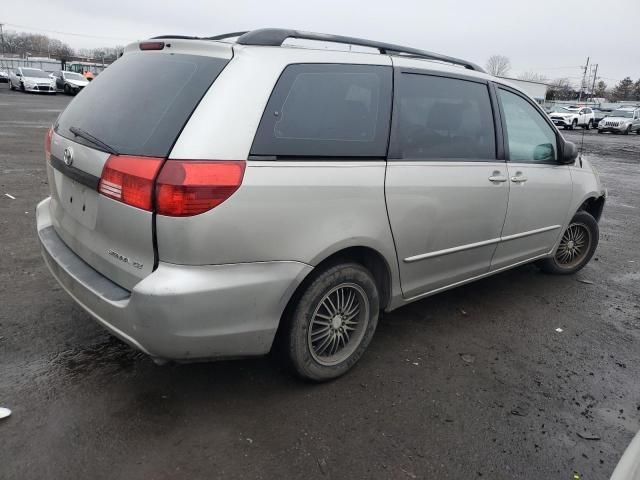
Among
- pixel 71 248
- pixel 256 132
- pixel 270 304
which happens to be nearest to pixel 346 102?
pixel 256 132

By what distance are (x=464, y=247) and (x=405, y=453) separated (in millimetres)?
1563

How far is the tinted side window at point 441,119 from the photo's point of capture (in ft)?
9.80

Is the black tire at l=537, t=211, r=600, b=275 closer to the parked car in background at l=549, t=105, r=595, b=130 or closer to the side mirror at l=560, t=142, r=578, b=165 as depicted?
the side mirror at l=560, t=142, r=578, b=165

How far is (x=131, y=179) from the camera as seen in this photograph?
221 cm

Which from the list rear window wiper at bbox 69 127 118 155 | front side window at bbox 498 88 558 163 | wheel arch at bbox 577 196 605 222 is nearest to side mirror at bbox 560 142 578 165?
front side window at bbox 498 88 558 163

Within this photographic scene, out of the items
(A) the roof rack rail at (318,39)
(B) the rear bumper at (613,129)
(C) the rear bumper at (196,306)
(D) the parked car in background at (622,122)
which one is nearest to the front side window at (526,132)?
(A) the roof rack rail at (318,39)

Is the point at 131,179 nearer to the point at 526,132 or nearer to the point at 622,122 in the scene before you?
the point at 526,132

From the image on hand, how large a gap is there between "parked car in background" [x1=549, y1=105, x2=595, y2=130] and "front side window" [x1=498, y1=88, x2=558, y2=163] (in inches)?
1327

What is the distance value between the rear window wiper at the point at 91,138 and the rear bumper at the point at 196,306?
63 cm

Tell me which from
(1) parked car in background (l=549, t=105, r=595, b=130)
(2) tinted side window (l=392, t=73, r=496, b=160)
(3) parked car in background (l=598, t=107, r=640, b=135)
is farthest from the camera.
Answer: (1) parked car in background (l=549, t=105, r=595, b=130)

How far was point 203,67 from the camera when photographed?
93.2 inches

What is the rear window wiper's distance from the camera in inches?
92.5

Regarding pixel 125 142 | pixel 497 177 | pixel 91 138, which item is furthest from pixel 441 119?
pixel 91 138

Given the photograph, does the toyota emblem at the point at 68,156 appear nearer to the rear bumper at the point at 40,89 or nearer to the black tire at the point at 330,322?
the black tire at the point at 330,322
